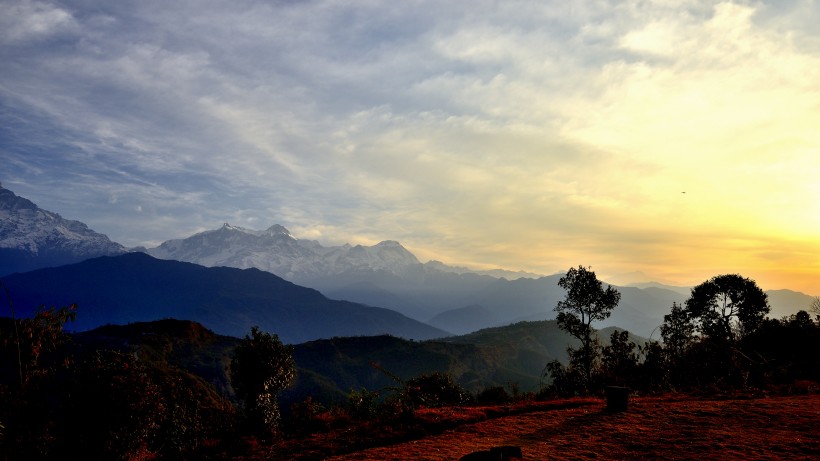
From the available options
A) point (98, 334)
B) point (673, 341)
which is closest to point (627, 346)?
point (673, 341)

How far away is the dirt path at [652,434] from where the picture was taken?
1432cm

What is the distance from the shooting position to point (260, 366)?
3531cm

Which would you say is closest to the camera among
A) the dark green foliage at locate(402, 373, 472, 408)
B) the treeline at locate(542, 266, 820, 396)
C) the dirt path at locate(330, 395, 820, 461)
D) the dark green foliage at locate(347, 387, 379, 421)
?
the dirt path at locate(330, 395, 820, 461)

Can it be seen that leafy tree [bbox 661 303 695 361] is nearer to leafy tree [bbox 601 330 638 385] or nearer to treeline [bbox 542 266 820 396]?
treeline [bbox 542 266 820 396]

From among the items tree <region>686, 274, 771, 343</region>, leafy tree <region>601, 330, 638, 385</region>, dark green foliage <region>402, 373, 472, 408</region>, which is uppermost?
tree <region>686, 274, 771, 343</region>

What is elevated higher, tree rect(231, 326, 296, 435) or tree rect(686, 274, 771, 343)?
tree rect(686, 274, 771, 343)

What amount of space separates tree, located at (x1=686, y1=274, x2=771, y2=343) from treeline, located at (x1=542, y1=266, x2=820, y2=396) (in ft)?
0.39

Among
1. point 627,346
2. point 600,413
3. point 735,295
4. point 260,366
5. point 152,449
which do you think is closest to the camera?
point 600,413

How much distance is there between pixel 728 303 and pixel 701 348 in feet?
118

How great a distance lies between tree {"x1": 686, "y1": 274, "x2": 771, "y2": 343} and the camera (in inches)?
2598

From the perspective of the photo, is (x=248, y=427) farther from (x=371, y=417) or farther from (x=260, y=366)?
(x=260, y=366)

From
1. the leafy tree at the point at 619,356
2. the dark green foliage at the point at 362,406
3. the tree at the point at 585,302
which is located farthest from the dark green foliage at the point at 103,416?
the tree at the point at 585,302

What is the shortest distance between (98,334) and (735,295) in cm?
18517

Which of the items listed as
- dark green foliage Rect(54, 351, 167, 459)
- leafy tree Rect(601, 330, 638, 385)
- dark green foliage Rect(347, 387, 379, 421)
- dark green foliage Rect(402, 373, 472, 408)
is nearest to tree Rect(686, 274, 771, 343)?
leafy tree Rect(601, 330, 638, 385)
